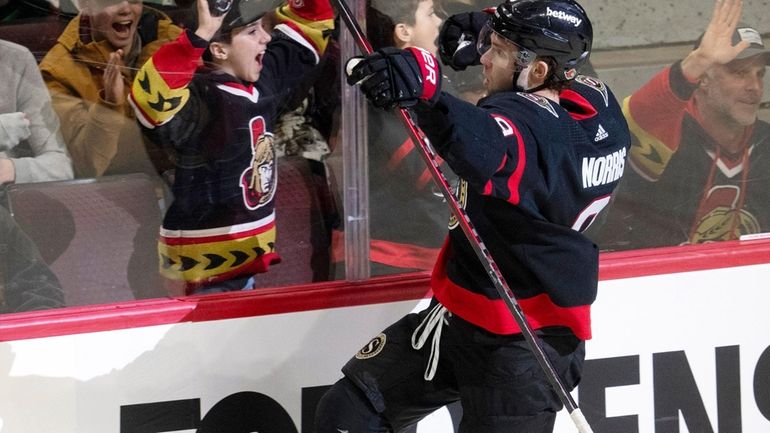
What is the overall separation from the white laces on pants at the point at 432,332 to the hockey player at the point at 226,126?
458 millimetres

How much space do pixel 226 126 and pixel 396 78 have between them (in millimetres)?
794

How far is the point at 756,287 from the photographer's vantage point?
10.7 ft

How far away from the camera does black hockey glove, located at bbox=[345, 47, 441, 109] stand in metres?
2.06

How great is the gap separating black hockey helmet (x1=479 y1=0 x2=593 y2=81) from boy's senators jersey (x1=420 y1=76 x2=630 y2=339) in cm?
10

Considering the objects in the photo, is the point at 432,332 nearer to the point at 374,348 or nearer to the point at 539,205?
the point at 374,348

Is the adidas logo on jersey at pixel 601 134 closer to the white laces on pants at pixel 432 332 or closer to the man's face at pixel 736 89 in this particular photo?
the white laces on pants at pixel 432 332

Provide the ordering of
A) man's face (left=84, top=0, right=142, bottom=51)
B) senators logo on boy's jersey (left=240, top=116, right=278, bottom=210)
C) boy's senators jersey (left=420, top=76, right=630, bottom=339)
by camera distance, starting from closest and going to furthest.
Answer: boy's senators jersey (left=420, top=76, right=630, bottom=339) → man's face (left=84, top=0, right=142, bottom=51) → senators logo on boy's jersey (left=240, top=116, right=278, bottom=210)

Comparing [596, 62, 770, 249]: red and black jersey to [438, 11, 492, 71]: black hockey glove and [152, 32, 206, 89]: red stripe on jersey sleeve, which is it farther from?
[152, 32, 206, 89]: red stripe on jersey sleeve

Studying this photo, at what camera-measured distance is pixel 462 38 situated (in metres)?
2.79

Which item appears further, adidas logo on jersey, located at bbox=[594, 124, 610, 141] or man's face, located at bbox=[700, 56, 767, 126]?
man's face, located at bbox=[700, 56, 767, 126]

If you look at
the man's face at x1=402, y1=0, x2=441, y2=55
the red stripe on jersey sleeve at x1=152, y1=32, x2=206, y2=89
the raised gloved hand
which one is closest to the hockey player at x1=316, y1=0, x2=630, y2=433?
the man's face at x1=402, y1=0, x2=441, y2=55

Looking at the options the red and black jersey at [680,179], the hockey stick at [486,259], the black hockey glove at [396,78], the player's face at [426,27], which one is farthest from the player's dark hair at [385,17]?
the black hockey glove at [396,78]

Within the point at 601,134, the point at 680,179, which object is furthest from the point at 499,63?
the point at 680,179

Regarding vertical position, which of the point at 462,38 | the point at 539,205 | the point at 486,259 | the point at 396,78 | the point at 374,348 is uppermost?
the point at 462,38
